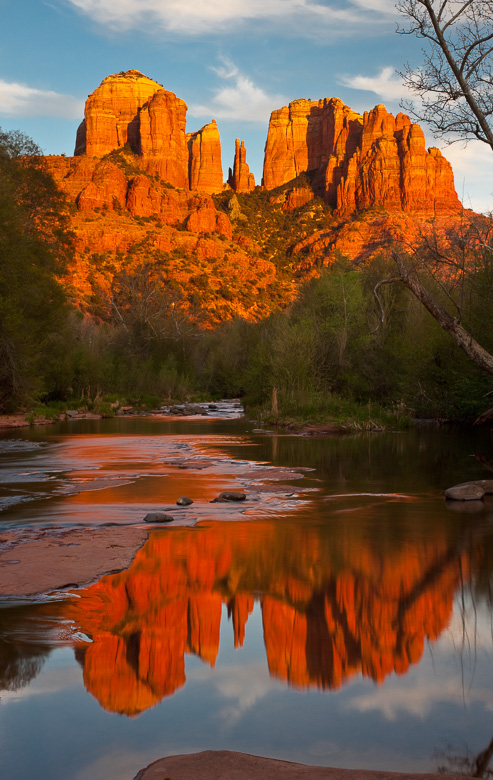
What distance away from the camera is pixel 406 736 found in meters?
3.82

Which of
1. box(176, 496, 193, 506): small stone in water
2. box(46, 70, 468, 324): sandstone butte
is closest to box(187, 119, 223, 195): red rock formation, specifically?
box(46, 70, 468, 324): sandstone butte

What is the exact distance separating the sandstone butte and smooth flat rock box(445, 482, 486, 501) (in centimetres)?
6907

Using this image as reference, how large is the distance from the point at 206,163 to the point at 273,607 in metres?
150

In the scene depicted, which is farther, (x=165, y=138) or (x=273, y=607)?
(x=165, y=138)

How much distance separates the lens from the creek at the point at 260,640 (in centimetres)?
375

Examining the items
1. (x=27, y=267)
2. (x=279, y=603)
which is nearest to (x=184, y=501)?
(x=279, y=603)

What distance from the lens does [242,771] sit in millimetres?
3312

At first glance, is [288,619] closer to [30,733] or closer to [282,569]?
[282,569]

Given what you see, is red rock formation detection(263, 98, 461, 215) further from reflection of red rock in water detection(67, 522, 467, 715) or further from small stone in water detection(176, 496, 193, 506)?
reflection of red rock in water detection(67, 522, 467, 715)

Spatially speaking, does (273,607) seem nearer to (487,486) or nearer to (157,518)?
(157,518)

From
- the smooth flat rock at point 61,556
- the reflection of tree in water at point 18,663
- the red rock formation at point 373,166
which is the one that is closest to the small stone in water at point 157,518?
the smooth flat rock at point 61,556

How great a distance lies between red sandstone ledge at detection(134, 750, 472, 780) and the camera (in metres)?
3.25

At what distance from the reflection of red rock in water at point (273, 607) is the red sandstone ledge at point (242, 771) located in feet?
2.56

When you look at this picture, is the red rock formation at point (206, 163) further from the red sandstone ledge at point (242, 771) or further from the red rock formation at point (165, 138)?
the red sandstone ledge at point (242, 771)
